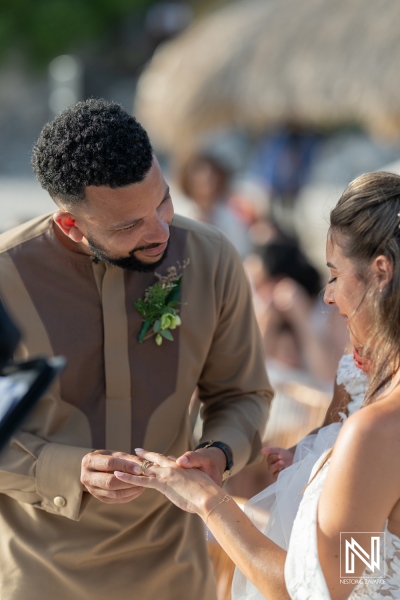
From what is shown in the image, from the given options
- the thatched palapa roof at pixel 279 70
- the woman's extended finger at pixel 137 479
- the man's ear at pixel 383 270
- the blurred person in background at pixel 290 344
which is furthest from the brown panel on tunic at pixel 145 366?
the thatched palapa roof at pixel 279 70

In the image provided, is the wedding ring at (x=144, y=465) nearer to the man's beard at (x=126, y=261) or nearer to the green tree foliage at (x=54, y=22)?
the man's beard at (x=126, y=261)

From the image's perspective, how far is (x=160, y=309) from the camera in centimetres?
249

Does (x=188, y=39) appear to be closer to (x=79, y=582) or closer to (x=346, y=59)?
(x=346, y=59)

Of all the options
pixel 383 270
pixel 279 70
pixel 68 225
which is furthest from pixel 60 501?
pixel 279 70

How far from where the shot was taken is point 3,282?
2396 millimetres

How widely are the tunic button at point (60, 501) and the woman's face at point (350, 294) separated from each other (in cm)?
86

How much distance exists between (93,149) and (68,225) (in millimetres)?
258

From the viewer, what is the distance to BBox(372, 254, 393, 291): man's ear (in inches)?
78.3

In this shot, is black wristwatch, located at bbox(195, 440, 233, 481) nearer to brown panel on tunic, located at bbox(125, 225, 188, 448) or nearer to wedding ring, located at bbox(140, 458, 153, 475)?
brown panel on tunic, located at bbox(125, 225, 188, 448)

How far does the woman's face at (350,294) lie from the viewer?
2.04 m

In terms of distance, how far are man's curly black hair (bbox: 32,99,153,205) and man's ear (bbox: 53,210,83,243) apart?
71 mm

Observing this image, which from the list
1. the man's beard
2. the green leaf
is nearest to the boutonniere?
the green leaf

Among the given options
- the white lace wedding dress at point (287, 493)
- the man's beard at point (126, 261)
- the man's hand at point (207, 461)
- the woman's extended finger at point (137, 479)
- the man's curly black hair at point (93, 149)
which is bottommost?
the white lace wedding dress at point (287, 493)

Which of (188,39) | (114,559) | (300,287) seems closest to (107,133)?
(114,559)
